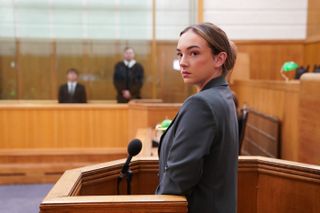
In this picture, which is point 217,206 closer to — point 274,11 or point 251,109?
point 251,109

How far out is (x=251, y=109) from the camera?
4734mm

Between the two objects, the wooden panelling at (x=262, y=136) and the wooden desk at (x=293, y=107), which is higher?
Answer: the wooden desk at (x=293, y=107)

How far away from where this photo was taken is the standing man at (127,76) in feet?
20.4

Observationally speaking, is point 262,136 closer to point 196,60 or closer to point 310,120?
point 310,120

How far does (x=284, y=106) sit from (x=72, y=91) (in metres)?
3.48

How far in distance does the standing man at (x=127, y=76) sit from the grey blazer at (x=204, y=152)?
16.2 ft

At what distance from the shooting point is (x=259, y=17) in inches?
270

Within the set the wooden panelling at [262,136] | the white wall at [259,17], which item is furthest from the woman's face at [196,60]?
the white wall at [259,17]

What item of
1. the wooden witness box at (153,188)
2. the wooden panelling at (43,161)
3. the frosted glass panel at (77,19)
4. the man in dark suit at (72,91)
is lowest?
the wooden panelling at (43,161)

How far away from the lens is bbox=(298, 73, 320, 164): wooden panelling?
236cm

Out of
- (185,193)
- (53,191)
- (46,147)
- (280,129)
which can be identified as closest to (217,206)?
(185,193)

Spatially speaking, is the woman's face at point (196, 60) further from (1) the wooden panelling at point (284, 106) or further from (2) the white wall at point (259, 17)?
(2) the white wall at point (259, 17)

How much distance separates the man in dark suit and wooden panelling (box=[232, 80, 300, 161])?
2.73 m

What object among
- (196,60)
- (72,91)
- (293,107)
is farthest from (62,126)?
(196,60)
